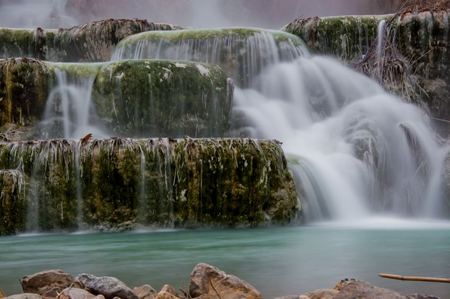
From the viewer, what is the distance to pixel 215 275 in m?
2.72

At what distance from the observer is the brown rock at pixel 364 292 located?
2.17 metres

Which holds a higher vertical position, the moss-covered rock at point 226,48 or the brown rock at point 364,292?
the moss-covered rock at point 226,48

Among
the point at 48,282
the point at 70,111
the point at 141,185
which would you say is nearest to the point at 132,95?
the point at 70,111

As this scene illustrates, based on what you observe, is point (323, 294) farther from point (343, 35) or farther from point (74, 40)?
point (74, 40)

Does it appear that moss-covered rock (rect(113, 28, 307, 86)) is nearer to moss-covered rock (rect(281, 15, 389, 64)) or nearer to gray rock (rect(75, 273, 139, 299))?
moss-covered rock (rect(281, 15, 389, 64))

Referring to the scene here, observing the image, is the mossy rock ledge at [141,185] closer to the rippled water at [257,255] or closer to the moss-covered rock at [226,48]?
the rippled water at [257,255]

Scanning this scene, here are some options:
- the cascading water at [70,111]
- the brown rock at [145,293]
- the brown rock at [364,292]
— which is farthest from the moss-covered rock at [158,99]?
the brown rock at [364,292]

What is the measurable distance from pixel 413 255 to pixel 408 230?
Answer: 2.07 metres

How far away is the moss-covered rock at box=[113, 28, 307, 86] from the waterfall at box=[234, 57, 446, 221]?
0.90 feet

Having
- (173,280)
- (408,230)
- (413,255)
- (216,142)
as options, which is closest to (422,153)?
(408,230)

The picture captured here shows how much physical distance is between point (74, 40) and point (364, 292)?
11.3m

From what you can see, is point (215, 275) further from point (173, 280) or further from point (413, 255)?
point (413, 255)

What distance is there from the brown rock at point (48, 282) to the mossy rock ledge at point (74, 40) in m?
9.98

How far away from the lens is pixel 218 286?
2676 millimetres
